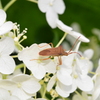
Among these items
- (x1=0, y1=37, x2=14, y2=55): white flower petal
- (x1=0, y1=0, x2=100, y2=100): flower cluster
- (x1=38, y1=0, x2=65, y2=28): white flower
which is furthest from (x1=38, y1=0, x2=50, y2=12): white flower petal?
(x1=0, y1=37, x2=14, y2=55): white flower petal

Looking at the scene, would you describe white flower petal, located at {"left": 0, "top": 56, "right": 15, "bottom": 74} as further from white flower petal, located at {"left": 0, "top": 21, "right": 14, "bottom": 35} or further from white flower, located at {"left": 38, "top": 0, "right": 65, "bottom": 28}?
white flower, located at {"left": 38, "top": 0, "right": 65, "bottom": 28}

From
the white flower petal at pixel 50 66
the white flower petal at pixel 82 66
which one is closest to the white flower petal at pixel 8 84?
the white flower petal at pixel 50 66

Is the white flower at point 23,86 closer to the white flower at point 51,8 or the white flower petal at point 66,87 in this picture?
the white flower petal at point 66,87

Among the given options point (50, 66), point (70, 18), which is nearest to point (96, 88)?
point (50, 66)

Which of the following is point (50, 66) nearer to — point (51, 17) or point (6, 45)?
point (6, 45)

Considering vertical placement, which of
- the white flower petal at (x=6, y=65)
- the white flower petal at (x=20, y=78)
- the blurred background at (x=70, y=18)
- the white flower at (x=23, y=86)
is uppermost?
the white flower petal at (x=6, y=65)

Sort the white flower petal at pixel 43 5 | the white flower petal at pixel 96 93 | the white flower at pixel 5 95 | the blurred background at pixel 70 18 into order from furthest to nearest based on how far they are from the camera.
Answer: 1. the blurred background at pixel 70 18
2. the white flower petal at pixel 43 5
3. the white flower petal at pixel 96 93
4. the white flower at pixel 5 95

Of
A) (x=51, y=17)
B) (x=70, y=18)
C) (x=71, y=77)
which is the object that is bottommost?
(x=70, y=18)
